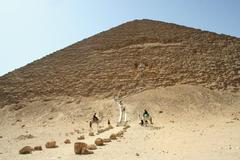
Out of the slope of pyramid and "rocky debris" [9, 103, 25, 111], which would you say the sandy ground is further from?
the slope of pyramid

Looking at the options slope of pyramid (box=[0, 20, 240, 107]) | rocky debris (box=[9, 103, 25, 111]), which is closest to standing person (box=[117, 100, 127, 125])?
slope of pyramid (box=[0, 20, 240, 107])

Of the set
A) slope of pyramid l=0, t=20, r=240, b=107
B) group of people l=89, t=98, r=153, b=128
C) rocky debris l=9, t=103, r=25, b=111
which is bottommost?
group of people l=89, t=98, r=153, b=128

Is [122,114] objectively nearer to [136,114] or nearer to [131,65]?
[136,114]

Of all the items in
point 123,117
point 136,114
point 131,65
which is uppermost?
point 131,65

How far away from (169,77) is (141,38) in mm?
7660

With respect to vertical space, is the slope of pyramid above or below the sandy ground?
above

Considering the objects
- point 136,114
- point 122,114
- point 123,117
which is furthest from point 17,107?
point 136,114

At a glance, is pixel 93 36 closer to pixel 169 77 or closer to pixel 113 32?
pixel 113 32

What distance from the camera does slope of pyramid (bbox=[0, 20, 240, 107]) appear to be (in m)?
32.4

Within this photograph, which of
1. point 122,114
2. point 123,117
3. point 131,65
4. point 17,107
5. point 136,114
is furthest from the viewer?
point 131,65

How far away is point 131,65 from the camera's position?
115 feet

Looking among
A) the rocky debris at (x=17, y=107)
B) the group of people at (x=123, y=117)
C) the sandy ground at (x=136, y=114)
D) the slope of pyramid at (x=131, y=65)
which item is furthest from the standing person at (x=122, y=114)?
the rocky debris at (x=17, y=107)

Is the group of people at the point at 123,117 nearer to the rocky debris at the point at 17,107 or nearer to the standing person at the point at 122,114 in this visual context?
the standing person at the point at 122,114

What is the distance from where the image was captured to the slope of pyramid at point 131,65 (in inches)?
1277
